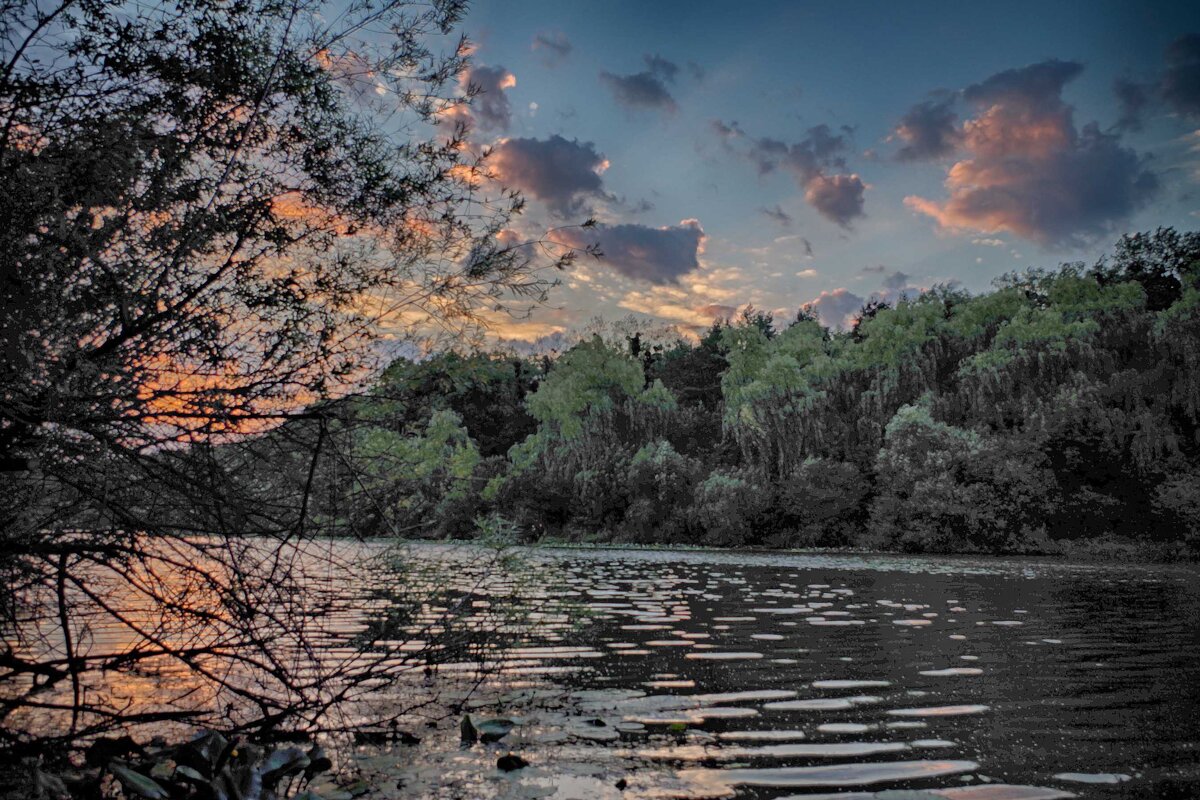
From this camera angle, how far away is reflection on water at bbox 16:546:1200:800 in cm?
656

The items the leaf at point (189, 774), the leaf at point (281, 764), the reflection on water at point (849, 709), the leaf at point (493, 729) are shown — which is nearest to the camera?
the leaf at point (189, 774)

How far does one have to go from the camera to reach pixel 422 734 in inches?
307

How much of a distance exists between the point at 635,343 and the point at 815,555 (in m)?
54.5

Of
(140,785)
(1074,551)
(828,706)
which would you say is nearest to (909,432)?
(1074,551)

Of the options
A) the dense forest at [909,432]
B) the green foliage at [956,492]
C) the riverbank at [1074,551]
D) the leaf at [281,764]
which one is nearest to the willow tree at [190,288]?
the leaf at [281,764]

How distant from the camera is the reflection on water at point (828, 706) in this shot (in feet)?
21.5

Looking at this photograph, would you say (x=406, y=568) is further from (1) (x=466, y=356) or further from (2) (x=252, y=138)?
(2) (x=252, y=138)

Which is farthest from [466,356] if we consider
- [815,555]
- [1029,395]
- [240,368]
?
[1029,395]

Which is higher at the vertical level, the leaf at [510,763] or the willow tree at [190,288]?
the willow tree at [190,288]

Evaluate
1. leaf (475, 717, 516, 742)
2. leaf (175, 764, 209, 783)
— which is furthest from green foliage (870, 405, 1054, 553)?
leaf (175, 764, 209, 783)

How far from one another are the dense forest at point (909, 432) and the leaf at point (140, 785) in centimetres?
2886

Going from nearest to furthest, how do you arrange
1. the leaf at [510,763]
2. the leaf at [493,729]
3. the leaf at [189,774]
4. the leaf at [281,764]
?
the leaf at [189,774] < the leaf at [281,764] < the leaf at [510,763] < the leaf at [493,729]

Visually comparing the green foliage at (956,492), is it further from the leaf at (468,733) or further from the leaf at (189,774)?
the leaf at (189,774)

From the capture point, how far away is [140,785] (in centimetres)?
506
